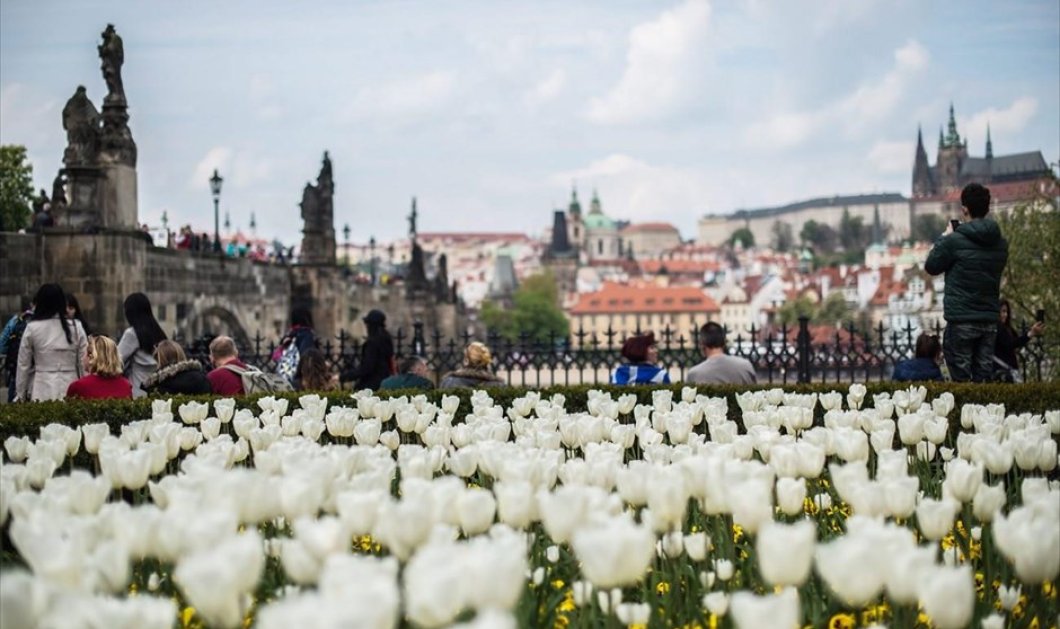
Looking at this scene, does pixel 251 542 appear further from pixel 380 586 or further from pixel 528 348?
pixel 528 348

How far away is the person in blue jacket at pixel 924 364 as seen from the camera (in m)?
10.8

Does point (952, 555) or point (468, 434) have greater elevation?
point (468, 434)

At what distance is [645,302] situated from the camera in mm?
138625

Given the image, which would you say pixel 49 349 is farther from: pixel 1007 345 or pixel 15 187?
pixel 15 187

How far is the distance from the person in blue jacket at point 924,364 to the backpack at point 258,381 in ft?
16.1

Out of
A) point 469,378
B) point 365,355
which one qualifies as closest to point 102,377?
point 469,378

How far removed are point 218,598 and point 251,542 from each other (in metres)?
0.15

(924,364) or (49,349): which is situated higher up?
(49,349)

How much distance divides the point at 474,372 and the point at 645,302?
421 ft

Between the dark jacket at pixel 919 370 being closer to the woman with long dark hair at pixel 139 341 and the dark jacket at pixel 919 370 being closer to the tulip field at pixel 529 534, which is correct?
the tulip field at pixel 529 534

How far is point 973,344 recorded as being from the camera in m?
10.2

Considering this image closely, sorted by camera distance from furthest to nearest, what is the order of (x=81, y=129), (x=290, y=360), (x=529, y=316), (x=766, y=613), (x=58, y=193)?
(x=529, y=316), (x=58, y=193), (x=81, y=129), (x=290, y=360), (x=766, y=613)

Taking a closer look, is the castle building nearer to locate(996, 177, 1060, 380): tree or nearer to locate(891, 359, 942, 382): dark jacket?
locate(996, 177, 1060, 380): tree

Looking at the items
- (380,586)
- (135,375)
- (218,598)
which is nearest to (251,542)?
(218,598)
